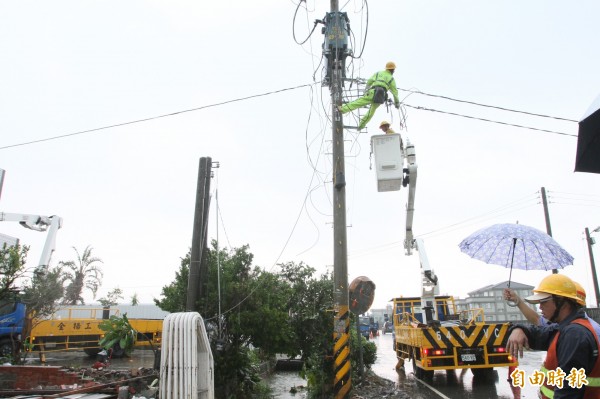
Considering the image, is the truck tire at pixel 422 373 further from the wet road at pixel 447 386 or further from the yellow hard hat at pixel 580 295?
the yellow hard hat at pixel 580 295

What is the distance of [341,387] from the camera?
7.76 m

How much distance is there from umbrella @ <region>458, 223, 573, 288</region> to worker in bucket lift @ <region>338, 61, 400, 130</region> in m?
3.91

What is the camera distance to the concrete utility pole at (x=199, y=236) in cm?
919

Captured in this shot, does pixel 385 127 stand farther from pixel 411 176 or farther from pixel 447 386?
pixel 447 386

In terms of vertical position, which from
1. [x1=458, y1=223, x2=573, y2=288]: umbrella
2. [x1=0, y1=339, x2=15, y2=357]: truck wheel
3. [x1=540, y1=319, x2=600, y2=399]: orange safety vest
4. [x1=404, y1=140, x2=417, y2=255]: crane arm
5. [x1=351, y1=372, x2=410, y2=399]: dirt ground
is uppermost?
[x1=404, y1=140, x2=417, y2=255]: crane arm

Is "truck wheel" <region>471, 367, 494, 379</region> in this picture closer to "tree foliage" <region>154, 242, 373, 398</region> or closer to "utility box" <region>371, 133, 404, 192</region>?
"tree foliage" <region>154, 242, 373, 398</region>

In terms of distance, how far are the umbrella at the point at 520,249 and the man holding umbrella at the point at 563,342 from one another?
1.89m

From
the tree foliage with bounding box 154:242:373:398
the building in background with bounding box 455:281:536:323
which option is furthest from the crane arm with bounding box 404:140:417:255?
the building in background with bounding box 455:281:536:323

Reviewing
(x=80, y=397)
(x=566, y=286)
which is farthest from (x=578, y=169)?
(x=80, y=397)

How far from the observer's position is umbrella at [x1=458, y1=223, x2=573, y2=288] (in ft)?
16.8

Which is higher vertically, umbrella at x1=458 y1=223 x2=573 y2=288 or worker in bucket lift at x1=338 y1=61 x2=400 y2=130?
worker in bucket lift at x1=338 y1=61 x2=400 y2=130

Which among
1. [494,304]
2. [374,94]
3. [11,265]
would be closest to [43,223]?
[11,265]

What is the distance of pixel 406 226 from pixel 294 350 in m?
4.14

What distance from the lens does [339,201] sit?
8336 millimetres
